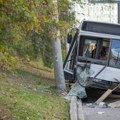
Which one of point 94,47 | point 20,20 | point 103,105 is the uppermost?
point 20,20

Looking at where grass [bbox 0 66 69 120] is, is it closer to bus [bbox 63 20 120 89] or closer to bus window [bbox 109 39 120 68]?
bus [bbox 63 20 120 89]

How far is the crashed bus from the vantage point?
14.8 m

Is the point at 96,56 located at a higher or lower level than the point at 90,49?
lower

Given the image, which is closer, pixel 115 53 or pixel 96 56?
pixel 115 53

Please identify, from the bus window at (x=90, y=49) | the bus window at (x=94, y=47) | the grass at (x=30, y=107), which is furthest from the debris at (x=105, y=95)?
the grass at (x=30, y=107)

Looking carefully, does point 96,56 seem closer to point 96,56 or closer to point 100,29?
point 96,56

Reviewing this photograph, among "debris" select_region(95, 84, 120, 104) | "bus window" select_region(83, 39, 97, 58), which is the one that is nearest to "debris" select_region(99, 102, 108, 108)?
"debris" select_region(95, 84, 120, 104)

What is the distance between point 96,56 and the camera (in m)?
15.3

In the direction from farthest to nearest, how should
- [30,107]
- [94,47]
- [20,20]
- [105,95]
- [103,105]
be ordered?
[94,47] < [105,95] < [103,105] < [30,107] < [20,20]

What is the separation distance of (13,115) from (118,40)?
23.3ft

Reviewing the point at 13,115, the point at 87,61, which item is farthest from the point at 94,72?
the point at 13,115

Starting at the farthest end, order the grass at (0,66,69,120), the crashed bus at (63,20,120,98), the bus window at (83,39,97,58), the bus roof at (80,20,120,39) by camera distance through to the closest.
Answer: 1. the bus window at (83,39,97,58)
2. the bus roof at (80,20,120,39)
3. the crashed bus at (63,20,120,98)
4. the grass at (0,66,69,120)

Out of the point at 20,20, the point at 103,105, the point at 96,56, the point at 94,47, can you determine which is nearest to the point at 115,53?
the point at 96,56

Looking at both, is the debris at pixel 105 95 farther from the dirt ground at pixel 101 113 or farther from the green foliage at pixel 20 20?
the green foliage at pixel 20 20
